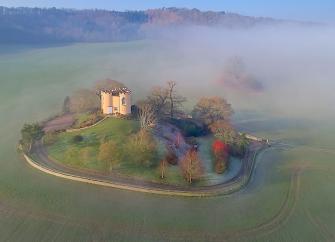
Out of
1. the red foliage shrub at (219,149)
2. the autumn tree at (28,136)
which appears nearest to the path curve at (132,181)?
the autumn tree at (28,136)

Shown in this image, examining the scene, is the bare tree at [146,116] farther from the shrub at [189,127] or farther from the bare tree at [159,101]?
the shrub at [189,127]

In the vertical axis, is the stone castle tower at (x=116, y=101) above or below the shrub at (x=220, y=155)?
Answer: above

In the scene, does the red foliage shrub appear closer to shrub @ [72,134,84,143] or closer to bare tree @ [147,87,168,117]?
bare tree @ [147,87,168,117]

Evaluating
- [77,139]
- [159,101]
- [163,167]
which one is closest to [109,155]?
[163,167]

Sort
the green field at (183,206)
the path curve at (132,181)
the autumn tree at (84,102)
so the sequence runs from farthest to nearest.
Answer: the autumn tree at (84,102), the path curve at (132,181), the green field at (183,206)

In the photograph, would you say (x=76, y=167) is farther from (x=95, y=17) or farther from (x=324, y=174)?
(x=95, y=17)

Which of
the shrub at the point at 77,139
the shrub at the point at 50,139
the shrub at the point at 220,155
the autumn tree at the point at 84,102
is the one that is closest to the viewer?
the shrub at the point at 220,155

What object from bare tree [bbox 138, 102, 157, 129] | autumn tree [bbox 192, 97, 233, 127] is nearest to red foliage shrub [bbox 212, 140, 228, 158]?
bare tree [bbox 138, 102, 157, 129]

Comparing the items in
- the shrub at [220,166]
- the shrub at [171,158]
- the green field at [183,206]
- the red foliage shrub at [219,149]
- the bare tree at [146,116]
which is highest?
the bare tree at [146,116]
